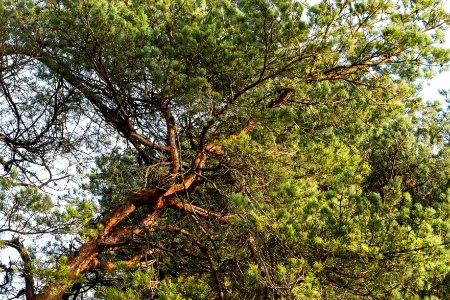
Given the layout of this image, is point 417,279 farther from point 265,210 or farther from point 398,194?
point 265,210

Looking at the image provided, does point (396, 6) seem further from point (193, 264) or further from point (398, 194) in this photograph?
point (193, 264)

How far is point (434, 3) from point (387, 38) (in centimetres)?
75

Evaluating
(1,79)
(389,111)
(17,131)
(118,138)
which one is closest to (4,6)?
(1,79)

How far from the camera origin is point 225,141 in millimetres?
6371

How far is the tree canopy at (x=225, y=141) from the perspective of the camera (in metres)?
5.47

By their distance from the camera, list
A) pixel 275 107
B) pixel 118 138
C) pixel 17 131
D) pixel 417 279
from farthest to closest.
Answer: pixel 118 138, pixel 17 131, pixel 275 107, pixel 417 279

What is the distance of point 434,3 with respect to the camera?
20.4 ft

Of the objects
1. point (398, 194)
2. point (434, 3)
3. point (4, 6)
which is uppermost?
point (4, 6)

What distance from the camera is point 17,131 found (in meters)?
7.78

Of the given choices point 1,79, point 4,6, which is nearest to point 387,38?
point 4,6

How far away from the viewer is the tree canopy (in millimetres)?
5469

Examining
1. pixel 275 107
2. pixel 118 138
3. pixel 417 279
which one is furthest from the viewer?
pixel 118 138

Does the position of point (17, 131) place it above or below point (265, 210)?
above

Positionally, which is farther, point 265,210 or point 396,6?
point 396,6
